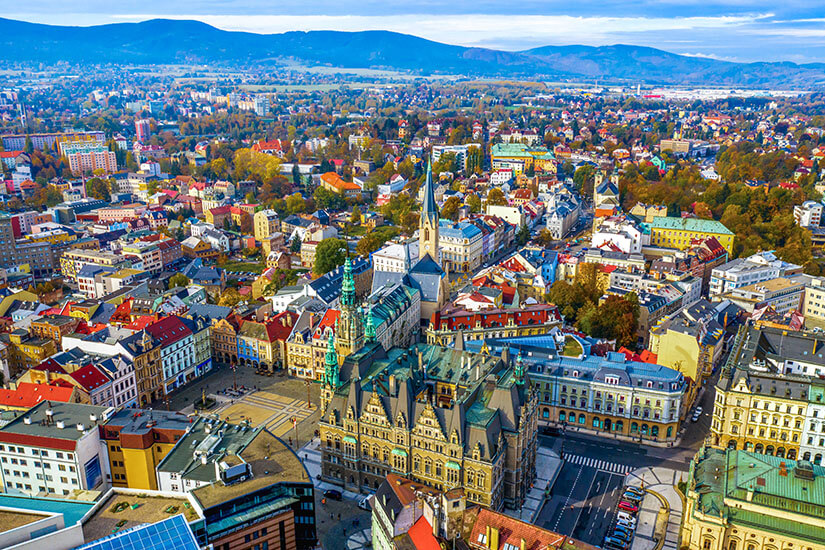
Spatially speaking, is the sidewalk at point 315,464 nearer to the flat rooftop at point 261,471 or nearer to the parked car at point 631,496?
the flat rooftop at point 261,471

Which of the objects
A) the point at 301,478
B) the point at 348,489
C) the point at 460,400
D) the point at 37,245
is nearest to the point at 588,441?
the point at 460,400

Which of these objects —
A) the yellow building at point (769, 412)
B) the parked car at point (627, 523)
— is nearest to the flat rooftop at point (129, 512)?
the parked car at point (627, 523)

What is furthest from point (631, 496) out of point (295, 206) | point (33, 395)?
point (295, 206)

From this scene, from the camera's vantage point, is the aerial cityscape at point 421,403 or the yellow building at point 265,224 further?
the yellow building at point 265,224

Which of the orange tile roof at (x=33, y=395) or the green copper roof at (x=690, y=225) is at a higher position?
the green copper roof at (x=690, y=225)

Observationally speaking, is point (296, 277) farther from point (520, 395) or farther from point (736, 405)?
point (736, 405)

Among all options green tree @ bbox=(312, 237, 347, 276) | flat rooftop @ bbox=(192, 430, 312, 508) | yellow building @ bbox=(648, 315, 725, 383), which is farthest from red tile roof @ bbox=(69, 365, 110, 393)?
yellow building @ bbox=(648, 315, 725, 383)
